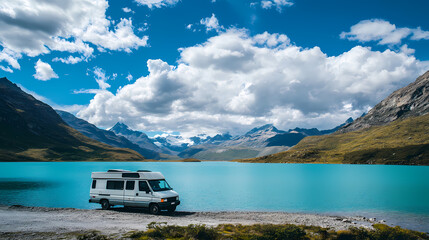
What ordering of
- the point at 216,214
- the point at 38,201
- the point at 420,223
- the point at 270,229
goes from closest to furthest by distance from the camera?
1. the point at 270,229
2. the point at 420,223
3. the point at 216,214
4. the point at 38,201

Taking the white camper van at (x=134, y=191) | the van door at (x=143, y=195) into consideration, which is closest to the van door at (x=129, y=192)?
the white camper van at (x=134, y=191)

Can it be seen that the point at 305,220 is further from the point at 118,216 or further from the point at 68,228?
the point at 68,228

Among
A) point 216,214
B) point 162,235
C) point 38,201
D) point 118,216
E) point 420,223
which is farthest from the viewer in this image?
point 38,201

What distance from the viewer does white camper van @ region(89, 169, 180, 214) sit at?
101ft

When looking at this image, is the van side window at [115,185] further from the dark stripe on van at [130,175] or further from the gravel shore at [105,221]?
the gravel shore at [105,221]

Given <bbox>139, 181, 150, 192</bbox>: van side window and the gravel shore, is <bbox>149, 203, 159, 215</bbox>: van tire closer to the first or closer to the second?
the gravel shore

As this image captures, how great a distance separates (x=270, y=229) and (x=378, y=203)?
118 ft

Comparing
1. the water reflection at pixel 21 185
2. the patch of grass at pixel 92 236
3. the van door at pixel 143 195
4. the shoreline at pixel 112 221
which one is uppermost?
the van door at pixel 143 195

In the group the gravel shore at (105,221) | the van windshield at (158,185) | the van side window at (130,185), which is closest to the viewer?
the gravel shore at (105,221)

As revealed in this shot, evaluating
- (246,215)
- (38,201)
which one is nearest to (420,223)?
(246,215)

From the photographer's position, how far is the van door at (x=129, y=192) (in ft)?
105

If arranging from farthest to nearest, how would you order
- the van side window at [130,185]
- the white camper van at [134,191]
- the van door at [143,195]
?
the van side window at [130,185] < the van door at [143,195] < the white camper van at [134,191]

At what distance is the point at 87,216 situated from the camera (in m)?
28.9

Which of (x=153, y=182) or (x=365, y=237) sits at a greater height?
(x=153, y=182)
